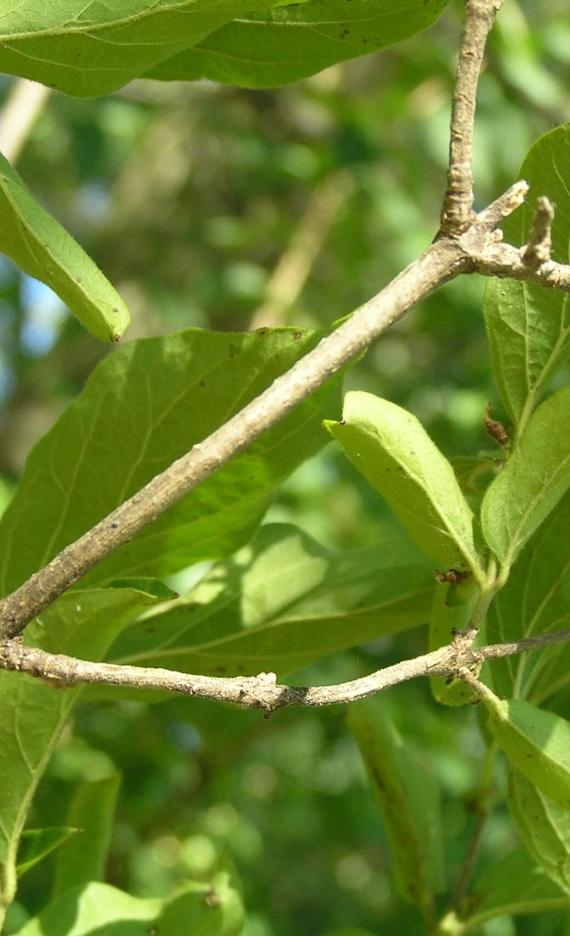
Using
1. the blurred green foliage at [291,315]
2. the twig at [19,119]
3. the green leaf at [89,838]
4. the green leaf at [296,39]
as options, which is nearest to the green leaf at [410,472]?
the green leaf at [296,39]

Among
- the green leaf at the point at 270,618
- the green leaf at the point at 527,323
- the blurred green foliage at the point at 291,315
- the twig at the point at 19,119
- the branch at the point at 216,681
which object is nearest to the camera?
the branch at the point at 216,681

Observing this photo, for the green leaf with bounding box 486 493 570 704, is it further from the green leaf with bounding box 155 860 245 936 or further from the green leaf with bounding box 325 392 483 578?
the green leaf with bounding box 155 860 245 936

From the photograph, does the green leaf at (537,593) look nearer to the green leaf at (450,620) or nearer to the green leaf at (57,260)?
the green leaf at (450,620)

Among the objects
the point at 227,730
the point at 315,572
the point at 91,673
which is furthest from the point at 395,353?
the point at 91,673

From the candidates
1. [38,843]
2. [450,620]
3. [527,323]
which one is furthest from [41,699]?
[527,323]

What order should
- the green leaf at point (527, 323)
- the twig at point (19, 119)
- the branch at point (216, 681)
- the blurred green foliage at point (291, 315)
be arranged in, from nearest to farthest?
the branch at point (216, 681) → the green leaf at point (527, 323) → the twig at point (19, 119) → the blurred green foliage at point (291, 315)

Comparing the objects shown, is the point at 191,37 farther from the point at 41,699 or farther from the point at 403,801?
the point at 403,801

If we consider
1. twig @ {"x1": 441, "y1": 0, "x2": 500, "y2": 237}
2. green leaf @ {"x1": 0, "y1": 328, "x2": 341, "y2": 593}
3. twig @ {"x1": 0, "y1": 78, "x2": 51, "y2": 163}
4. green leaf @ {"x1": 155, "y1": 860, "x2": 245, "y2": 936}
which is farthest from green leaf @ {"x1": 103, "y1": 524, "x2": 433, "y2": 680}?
twig @ {"x1": 0, "y1": 78, "x2": 51, "y2": 163}
